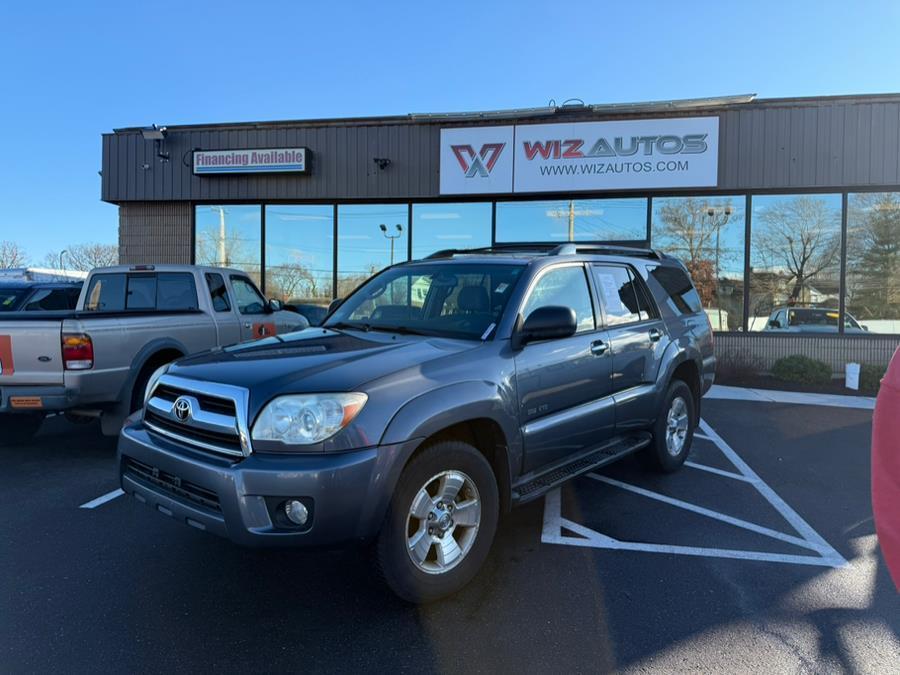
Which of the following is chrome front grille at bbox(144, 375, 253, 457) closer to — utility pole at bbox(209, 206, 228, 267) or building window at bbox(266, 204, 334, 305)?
building window at bbox(266, 204, 334, 305)

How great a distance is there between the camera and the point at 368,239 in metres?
13.3

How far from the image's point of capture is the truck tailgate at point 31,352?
203 inches

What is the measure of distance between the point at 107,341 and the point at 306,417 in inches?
137

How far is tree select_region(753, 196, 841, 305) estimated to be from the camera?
11719 millimetres

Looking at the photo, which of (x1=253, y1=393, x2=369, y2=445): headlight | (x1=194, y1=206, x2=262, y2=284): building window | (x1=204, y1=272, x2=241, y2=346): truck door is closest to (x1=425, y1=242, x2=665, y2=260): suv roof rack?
(x1=253, y1=393, x2=369, y2=445): headlight

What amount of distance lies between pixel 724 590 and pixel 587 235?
9732 millimetres

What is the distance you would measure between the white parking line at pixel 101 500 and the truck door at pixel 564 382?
10.5 feet

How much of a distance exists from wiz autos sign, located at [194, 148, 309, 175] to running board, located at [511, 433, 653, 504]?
9947 millimetres

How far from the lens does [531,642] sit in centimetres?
289

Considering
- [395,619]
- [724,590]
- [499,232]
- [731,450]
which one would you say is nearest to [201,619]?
[395,619]

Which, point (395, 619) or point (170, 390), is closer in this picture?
point (395, 619)

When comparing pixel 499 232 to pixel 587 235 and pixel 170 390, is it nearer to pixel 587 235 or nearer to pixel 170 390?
pixel 587 235

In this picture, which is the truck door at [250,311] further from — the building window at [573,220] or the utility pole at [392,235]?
the building window at [573,220]

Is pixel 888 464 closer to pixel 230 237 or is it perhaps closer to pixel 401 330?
pixel 401 330
